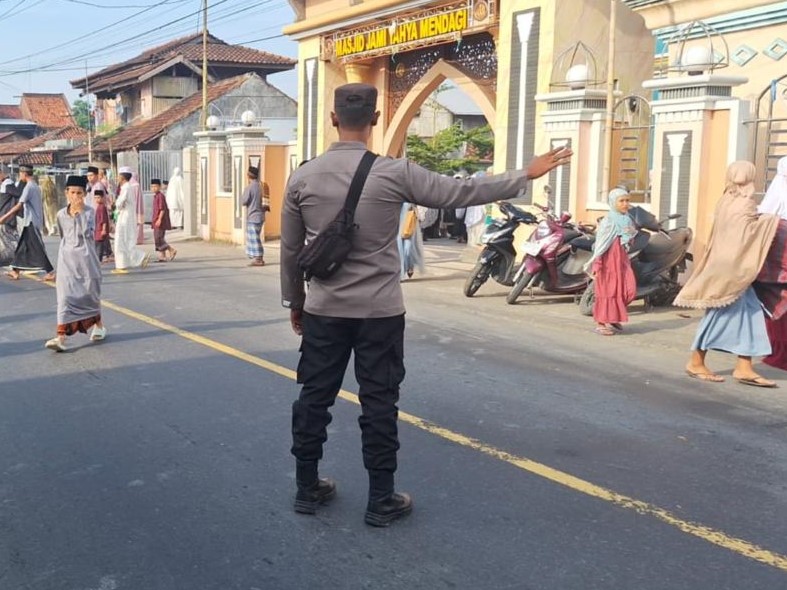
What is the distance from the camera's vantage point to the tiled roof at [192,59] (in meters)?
37.6

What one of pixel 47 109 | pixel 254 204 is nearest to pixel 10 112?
pixel 47 109

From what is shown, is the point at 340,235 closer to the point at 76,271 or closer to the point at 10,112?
the point at 76,271

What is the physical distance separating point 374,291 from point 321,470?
1.22 meters

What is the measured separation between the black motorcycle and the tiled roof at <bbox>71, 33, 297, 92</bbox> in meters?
29.8

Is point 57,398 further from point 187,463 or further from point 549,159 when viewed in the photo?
point 549,159

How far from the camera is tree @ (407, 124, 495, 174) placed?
29406 mm

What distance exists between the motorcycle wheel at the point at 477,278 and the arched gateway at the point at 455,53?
3.14 m

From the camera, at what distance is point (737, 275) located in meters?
6.75

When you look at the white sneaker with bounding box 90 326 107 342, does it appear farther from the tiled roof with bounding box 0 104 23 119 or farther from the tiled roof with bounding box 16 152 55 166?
the tiled roof with bounding box 0 104 23 119

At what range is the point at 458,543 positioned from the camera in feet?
12.6

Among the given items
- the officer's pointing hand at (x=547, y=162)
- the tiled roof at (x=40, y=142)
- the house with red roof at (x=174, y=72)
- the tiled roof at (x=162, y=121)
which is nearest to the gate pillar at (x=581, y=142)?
the officer's pointing hand at (x=547, y=162)

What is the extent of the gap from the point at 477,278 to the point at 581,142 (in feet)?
9.25

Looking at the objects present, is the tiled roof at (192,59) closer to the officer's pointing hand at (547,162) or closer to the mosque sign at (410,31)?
the mosque sign at (410,31)

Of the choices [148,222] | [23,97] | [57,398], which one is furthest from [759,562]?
[23,97]
